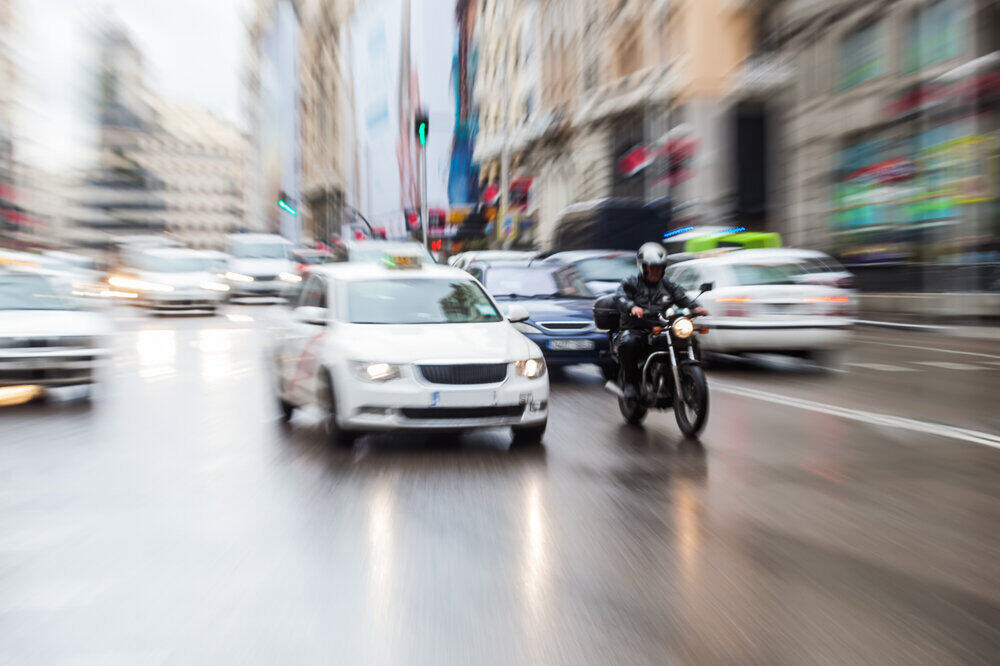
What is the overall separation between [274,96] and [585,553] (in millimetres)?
125111

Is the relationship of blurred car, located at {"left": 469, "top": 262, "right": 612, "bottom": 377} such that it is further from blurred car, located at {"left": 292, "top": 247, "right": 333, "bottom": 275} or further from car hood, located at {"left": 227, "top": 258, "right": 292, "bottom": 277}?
blurred car, located at {"left": 292, "top": 247, "right": 333, "bottom": 275}

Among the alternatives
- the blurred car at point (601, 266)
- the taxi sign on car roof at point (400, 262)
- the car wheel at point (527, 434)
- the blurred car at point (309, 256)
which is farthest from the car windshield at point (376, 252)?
the car wheel at point (527, 434)

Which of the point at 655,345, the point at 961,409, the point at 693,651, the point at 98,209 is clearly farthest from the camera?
the point at 98,209

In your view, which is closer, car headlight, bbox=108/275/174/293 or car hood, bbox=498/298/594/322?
car hood, bbox=498/298/594/322

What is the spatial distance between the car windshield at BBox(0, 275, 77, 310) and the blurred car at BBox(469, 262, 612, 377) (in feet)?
16.7

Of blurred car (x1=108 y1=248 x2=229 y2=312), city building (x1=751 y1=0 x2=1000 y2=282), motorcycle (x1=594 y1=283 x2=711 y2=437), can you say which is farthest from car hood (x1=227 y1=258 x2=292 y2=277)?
motorcycle (x1=594 y1=283 x2=711 y2=437)

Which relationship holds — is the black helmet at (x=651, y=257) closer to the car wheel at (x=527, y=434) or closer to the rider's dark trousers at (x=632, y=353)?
the rider's dark trousers at (x=632, y=353)

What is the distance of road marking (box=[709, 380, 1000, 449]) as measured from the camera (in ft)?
27.6

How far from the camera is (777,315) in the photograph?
13617mm

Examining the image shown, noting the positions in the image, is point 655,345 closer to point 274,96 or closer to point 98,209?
point 274,96

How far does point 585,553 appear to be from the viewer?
4934 millimetres

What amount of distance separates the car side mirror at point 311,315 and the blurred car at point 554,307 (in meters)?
3.09

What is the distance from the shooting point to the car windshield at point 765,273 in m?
13.9

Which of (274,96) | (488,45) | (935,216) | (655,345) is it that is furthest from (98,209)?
(655,345)
